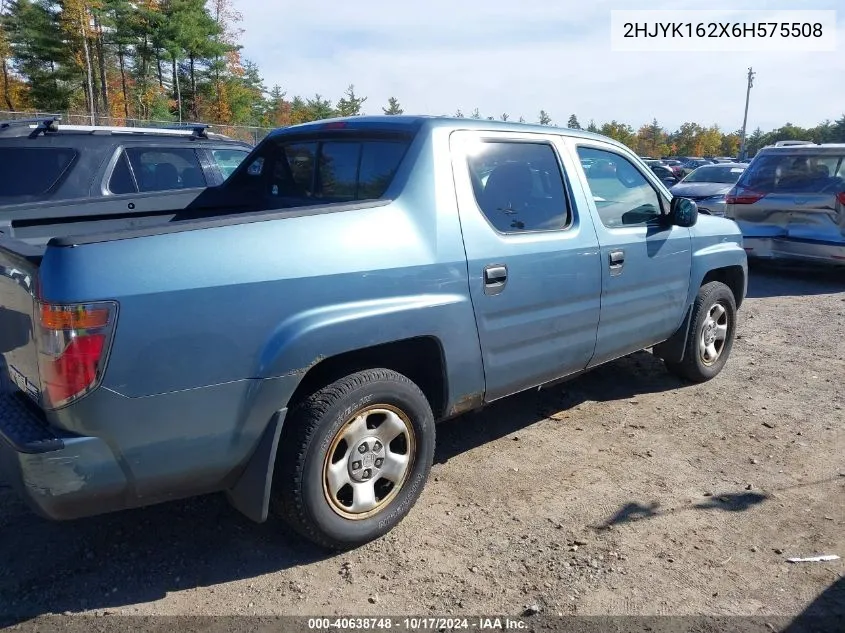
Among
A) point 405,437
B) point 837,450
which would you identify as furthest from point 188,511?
point 837,450

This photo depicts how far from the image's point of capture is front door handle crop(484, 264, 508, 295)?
3.50 meters

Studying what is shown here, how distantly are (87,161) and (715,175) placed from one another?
13.6 metres

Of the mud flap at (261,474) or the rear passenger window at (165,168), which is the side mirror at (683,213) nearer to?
the mud flap at (261,474)

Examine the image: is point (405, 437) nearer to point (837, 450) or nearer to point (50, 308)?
point (50, 308)

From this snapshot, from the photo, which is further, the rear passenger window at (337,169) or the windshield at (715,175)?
the windshield at (715,175)

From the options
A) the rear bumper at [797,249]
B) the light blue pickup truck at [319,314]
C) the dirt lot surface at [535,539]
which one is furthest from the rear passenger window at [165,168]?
the rear bumper at [797,249]

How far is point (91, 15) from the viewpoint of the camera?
3762cm

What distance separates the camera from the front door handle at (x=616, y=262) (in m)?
4.30

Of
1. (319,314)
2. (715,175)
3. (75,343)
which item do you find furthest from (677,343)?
(715,175)

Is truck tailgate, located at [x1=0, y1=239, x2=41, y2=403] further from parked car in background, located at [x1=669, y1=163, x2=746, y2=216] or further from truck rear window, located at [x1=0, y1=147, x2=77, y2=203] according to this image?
parked car in background, located at [x1=669, y1=163, x2=746, y2=216]

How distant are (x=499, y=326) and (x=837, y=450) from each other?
243 centimetres

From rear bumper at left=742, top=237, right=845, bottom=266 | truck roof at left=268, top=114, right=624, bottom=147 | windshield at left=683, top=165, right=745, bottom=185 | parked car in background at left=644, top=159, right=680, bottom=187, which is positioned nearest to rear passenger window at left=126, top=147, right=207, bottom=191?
truck roof at left=268, top=114, right=624, bottom=147

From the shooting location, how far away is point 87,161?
5.98 metres

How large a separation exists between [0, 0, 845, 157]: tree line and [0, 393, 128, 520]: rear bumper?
118 ft
